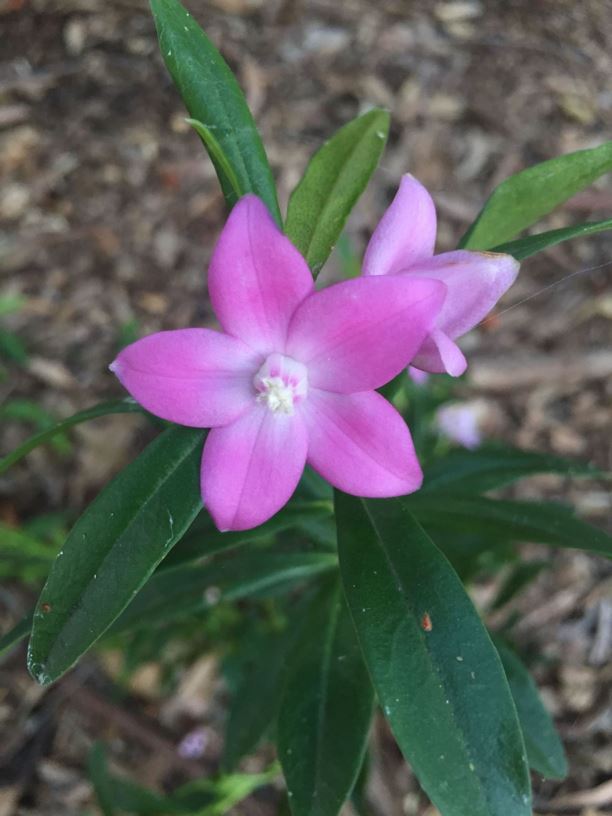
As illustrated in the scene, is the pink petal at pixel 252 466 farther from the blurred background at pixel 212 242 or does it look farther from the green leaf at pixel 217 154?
the blurred background at pixel 212 242

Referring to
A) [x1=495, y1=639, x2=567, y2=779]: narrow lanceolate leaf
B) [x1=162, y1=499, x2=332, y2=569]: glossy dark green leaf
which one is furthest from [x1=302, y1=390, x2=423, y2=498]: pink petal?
[x1=495, y1=639, x2=567, y2=779]: narrow lanceolate leaf

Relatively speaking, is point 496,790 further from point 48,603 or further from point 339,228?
point 339,228

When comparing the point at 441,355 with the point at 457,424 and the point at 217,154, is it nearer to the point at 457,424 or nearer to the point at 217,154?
the point at 217,154

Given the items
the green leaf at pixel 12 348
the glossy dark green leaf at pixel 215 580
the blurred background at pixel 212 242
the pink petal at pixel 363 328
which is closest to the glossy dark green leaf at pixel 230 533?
the glossy dark green leaf at pixel 215 580

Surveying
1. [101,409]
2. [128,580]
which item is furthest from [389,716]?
[101,409]

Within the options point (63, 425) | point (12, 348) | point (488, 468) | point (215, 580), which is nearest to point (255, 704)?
point (215, 580)
